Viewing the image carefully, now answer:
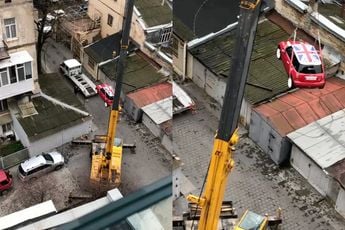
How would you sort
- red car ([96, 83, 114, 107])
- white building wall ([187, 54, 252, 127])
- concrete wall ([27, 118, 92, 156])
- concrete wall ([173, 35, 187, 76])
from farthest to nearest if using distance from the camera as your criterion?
red car ([96, 83, 114, 107])
concrete wall ([27, 118, 92, 156])
white building wall ([187, 54, 252, 127])
concrete wall ([173, 35, 187, 76])

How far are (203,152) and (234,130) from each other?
2.01 meters

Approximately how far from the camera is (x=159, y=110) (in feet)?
14.3

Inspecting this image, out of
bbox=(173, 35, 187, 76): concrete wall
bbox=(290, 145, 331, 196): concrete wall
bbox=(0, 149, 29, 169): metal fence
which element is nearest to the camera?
bbox=(173, 35, 187, 76): concrete wall

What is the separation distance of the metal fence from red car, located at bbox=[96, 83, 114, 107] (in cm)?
108

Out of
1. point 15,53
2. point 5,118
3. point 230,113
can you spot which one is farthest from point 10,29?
point 230,113

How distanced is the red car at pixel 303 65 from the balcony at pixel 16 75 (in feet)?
7.20

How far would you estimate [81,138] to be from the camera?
4.62 meters

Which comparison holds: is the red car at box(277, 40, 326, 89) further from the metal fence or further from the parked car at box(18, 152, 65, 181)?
the metal fence

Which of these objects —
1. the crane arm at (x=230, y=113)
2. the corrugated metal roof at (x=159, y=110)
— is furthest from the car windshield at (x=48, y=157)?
the crane arm at (x=230, y=113)

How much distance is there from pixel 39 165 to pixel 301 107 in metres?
2.20

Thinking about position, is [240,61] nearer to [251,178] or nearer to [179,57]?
[179,57]

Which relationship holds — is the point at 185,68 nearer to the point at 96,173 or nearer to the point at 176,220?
the point at 176,220

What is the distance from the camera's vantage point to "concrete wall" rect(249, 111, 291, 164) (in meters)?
3.88

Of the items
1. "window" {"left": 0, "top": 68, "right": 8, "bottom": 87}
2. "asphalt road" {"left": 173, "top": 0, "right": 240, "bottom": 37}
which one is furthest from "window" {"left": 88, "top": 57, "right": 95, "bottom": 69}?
"asphalt road" {"left": 173, "top": 0, "right": 240, "bottom": 37}
